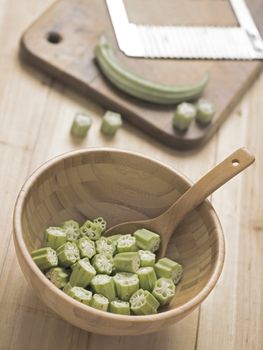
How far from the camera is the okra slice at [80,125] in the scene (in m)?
1.94

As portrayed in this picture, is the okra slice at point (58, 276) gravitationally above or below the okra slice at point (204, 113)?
above

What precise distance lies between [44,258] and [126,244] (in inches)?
7.2

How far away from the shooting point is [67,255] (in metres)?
1.51

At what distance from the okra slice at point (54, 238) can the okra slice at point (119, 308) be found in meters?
0.17

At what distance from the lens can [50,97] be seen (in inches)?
79.7

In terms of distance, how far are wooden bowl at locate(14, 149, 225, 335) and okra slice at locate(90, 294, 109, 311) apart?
73 mm

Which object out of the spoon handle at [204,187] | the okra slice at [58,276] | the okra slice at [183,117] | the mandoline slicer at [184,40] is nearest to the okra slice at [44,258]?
the okra slice at [58,276]

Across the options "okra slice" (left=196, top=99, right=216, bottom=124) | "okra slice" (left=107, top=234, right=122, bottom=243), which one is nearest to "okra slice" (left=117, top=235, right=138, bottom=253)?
"okra slice" (left=107, top=234, right=122, bottom=243)

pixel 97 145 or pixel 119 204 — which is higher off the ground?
pixel 119 204

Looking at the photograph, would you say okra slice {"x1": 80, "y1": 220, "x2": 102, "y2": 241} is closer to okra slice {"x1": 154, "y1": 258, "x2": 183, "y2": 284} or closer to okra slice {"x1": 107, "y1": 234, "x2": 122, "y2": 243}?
okra slice {"x1": 107, "y1": 234, "x2": 122, "y2": 243}

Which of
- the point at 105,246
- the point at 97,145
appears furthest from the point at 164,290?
the point at 97,145

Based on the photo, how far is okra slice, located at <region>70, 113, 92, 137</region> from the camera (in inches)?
76.2

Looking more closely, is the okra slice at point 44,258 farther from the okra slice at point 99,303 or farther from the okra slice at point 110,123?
the okra slice at point 110,123

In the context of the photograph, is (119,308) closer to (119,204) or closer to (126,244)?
(126,244)
